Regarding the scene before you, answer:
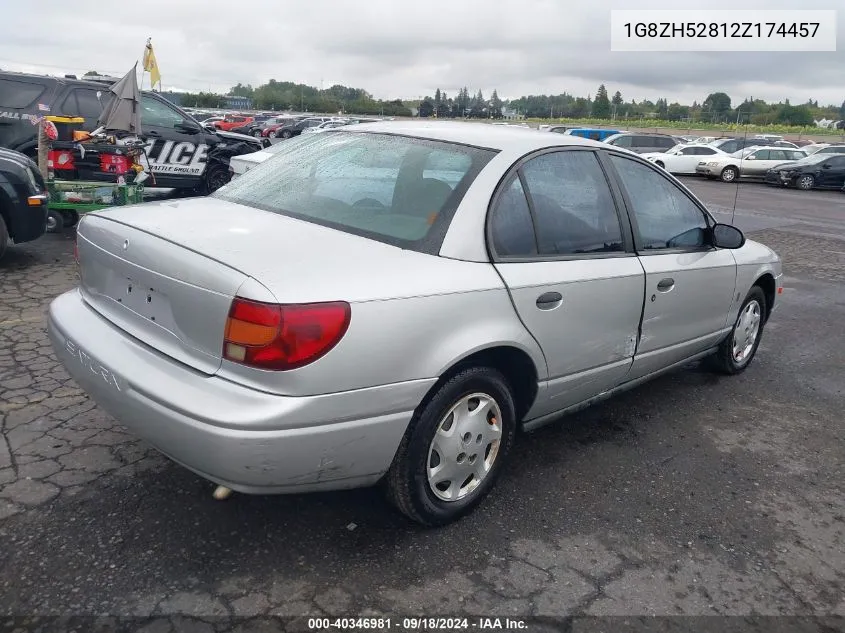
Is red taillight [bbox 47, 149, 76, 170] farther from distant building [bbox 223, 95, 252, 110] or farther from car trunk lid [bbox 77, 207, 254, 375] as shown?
distant building [bbox 223, 95, 252, 110]

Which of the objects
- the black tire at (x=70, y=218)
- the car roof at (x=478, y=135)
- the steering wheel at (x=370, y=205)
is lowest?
the black tire at (x=70, y=218)

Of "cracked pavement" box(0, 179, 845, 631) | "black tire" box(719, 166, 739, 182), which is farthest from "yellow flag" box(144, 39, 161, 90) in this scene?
"black tire" box(719, 166, 739, 182)

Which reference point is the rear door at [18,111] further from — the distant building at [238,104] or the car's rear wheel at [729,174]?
the distant building at [238,104]

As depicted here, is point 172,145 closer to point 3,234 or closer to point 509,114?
point 3,234

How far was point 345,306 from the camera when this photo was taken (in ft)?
7.73

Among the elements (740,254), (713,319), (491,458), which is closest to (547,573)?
(491,458)

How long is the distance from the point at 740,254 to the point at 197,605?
3804 millimetres

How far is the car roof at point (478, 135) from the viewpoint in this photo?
3246 millimetres

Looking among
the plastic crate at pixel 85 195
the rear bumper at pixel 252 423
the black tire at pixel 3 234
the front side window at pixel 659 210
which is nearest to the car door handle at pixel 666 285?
the front side window at pixel 659 210

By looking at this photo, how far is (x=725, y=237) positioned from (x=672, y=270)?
61 cm

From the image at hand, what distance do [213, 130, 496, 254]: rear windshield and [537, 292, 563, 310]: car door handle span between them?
1.76ft

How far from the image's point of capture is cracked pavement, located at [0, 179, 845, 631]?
2482 millimetres

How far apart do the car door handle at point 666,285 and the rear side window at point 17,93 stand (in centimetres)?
968

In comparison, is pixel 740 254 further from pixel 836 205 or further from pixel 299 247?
pixel 836 205
